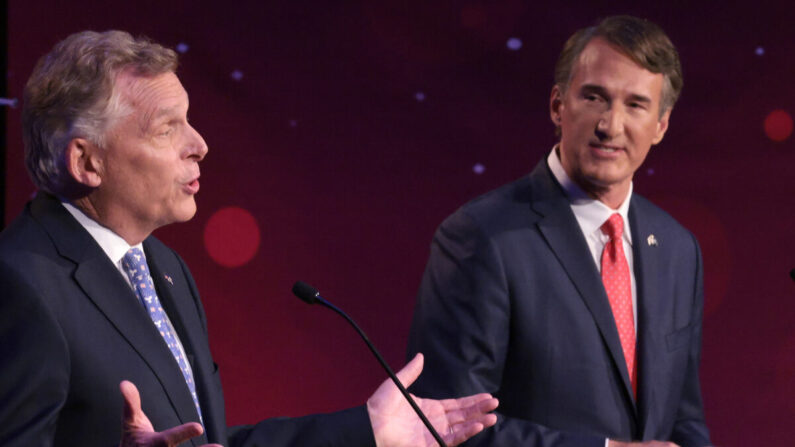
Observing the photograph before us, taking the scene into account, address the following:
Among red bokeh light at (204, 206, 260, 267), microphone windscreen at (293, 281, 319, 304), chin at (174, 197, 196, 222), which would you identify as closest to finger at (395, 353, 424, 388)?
microphone windscreen at (293, 281, 319, 304)

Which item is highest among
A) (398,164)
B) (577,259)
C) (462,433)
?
(398,164)

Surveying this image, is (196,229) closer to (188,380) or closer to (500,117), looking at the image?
(500,117)

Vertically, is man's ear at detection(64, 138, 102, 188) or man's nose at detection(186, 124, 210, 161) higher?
man's nose at detection(186, 124, 210, 161)

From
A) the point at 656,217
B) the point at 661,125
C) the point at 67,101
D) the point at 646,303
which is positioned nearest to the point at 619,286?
the point at 646,303

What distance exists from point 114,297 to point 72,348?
0.14m

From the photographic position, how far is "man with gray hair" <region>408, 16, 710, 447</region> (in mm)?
2389

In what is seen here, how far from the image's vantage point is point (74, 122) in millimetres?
1812

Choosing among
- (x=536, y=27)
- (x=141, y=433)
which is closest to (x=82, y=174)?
(x=141, y=433)

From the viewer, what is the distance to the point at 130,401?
152 cm

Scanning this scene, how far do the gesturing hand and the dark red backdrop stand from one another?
1461 millimetres

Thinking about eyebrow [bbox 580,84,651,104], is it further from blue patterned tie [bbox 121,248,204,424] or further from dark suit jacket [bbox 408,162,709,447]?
blue patterned tie [bbox 121,248,204,424]

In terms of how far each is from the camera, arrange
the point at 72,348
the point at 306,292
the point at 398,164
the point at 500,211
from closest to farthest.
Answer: the point at 72,348
the point at 306,292
the point at 500,211
the point at 398,164

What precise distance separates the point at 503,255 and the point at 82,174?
39.3 inches

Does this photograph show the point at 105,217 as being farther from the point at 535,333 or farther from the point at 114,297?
the point at 535,333
